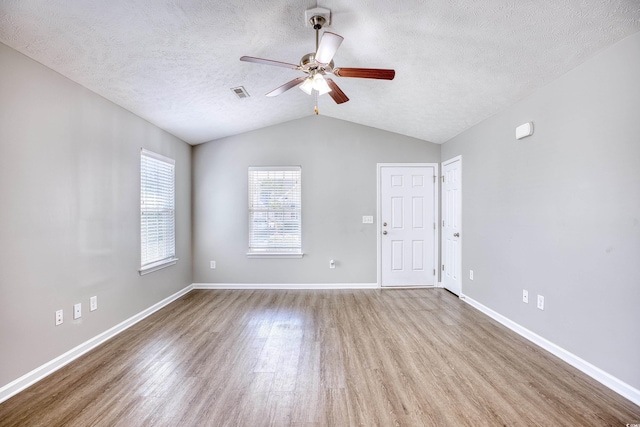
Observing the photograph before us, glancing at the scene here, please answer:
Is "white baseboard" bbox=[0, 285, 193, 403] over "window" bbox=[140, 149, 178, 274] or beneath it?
beneath

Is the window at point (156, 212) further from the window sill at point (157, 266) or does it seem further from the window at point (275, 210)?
the window at point (275, 210)

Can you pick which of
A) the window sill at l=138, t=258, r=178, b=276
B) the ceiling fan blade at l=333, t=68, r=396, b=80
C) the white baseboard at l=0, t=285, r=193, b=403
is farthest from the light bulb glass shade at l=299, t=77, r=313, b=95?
the white baseboard at l=0, t=285, r=193, b=403

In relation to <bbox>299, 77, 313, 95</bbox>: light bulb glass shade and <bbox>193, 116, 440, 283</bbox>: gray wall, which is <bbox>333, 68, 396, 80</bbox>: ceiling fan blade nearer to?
<bbox>299, 77, 313, 95</bbox>: light bulb glass shade

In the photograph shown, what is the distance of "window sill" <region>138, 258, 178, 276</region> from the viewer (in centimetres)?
335

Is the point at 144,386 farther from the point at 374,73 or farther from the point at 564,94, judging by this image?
the point at 564,94

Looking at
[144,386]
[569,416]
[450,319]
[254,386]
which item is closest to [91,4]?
[144,386]

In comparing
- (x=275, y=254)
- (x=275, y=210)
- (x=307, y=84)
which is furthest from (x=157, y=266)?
(x=307, y=84)

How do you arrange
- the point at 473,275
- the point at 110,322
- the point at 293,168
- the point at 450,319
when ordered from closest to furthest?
the point at 110,322 < the point at 450,319 < the point at 473,275 < the point at 293,168

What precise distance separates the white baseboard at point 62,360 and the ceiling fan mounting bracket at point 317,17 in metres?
3.35

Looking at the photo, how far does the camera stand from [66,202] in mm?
2363

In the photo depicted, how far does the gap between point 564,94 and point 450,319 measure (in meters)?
2.48

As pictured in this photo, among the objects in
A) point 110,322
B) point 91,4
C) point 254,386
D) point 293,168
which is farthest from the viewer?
point 293,168

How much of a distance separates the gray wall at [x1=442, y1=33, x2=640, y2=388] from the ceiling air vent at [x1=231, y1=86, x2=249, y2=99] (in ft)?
9.63

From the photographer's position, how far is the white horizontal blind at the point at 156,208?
3.42m
